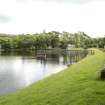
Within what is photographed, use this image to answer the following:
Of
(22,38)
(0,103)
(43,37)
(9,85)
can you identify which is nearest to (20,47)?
(22,38)

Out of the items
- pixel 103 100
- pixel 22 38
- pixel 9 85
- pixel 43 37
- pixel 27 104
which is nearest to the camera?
pixel 103 100

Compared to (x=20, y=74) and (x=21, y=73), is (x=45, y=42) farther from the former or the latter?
(x=20, y=74)

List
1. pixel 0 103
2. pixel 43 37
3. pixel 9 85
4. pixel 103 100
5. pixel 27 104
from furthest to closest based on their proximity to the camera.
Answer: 1. pixel 43 37
2. pixel 9 85
3. pixel 0 103
4. pixel 27 104
5. pixel 103 100

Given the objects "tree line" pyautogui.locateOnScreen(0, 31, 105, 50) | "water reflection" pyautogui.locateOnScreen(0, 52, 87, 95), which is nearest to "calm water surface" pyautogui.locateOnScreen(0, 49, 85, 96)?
"water reflection" pyautogui.locateOnScreen(0, 52, 87, 95)

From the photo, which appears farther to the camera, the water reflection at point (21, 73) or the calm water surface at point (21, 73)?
the water reflection at point (21, 73)

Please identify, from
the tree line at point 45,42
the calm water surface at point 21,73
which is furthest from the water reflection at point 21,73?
the tree line at point 45,42

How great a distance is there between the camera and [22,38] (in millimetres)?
179250

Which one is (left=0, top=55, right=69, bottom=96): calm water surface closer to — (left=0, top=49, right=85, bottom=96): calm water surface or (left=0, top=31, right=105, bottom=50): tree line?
(left=0, top=49, right=85, bottom=96): calm water surface

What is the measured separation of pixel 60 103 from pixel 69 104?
0.67 meters

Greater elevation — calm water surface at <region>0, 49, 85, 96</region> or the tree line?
the tree line

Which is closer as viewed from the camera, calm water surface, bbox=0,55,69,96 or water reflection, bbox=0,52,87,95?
calm water surface, bbox=0,55,69,96

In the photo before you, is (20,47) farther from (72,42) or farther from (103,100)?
(103,100)

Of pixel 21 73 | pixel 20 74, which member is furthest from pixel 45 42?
pixel 20 74

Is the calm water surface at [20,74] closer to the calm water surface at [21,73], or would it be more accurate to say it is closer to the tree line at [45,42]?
the calm water surface at [21,73]
